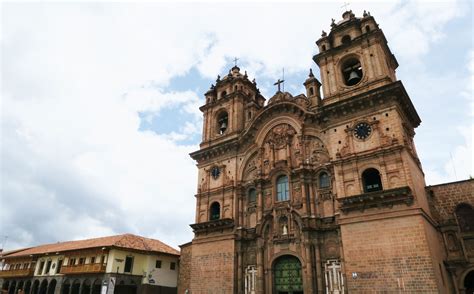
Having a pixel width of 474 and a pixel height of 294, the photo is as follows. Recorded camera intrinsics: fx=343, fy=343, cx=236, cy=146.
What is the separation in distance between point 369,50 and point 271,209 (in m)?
12.6

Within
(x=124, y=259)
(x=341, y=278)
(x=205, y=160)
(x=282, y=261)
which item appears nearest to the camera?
(x=341, y=278)

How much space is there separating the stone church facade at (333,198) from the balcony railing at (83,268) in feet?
29.3

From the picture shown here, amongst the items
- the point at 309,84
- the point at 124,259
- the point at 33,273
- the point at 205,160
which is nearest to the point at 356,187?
the point at 309,84

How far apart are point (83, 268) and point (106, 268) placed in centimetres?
327

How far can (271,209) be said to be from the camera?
23562mm

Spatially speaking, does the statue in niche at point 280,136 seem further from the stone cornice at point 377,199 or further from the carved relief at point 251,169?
the stone cornice at point 377,199

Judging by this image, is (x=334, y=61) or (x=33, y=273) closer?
(x=334, y=61)

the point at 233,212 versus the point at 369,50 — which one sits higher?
the point at 369,50

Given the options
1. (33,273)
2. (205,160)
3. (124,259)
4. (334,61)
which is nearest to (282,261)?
(205,160)

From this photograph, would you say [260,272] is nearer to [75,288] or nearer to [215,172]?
[215,172]

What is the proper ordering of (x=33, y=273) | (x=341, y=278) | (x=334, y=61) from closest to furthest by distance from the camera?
(x=341, y=278), (x=334, y=61), (x=33, y=273)

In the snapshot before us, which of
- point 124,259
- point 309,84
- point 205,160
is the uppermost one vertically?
point 309,84

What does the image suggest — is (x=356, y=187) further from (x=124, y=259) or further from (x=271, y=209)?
(x=124, y=259)

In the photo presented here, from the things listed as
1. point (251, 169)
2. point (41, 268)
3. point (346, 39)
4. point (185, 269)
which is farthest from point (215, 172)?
point (41, 268)
